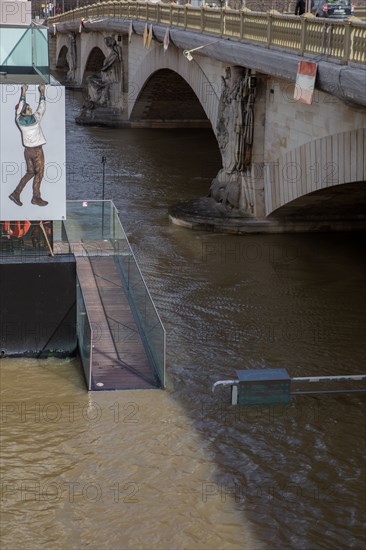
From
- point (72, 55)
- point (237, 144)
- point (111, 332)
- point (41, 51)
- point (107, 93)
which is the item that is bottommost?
point (72, 55)

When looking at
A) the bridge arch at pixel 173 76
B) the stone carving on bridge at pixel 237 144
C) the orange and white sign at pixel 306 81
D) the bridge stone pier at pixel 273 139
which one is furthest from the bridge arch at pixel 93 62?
the orange and white sign at pixel 306 81

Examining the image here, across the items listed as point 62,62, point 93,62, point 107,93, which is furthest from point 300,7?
point 62,62

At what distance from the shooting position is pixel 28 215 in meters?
18.7

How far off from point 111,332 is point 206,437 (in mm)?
4146

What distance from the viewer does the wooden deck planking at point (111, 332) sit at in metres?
17.2

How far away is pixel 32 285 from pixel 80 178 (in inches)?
655

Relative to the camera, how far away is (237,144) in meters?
27.4

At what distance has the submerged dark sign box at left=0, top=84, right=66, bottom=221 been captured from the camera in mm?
18062

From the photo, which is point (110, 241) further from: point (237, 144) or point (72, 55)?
point (72, 55)

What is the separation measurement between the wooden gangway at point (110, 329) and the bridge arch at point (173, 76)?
1035 centimetres

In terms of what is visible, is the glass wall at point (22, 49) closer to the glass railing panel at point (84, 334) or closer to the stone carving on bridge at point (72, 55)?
the glass railing panel at point (84, 334)

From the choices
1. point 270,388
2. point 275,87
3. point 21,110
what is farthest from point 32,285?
point 275,87

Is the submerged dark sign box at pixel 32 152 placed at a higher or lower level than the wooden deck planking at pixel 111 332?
higher

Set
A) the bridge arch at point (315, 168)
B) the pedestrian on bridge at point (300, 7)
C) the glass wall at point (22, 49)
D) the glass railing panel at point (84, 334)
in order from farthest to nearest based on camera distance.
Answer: the pedestrian on bridge at point (300, 7) → the bridge arch at point (315, 168) → the glass wall at point (22, 49) → the glass railing panel at point (84, 334)
